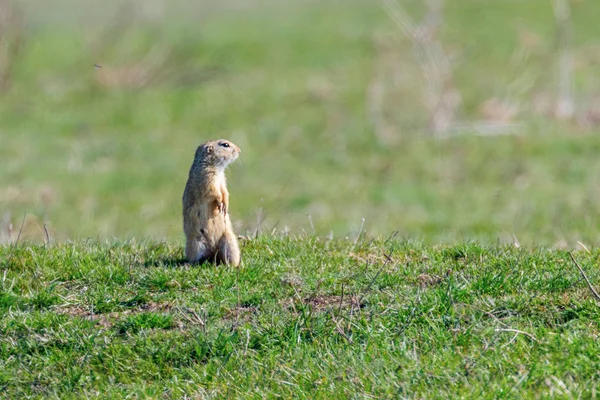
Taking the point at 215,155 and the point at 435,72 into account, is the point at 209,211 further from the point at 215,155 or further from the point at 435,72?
the point at 435,72

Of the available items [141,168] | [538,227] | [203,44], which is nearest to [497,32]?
[203,44]

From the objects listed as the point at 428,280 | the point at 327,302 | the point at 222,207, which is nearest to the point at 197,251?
the point at 222,207

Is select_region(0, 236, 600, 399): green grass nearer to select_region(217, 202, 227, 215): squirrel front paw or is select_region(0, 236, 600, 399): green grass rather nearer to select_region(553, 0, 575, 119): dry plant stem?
select_region(217, 202, 227, 215): squirrel front paw

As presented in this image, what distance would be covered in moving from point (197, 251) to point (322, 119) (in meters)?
13.6

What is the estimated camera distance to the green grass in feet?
20.0

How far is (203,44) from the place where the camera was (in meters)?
25.7

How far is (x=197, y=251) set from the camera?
7844mm

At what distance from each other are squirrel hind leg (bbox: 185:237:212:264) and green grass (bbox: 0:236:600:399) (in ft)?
0.43

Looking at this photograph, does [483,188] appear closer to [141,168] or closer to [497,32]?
[141,168]

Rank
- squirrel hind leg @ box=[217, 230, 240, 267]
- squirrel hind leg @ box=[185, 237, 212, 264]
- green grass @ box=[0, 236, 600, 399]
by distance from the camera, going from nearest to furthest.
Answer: green grass @ box=[0, 236, 600, 399]
squirrel hind leg @ box=[217, 230, 240, 267]
squirrel hind leg @ box=[185, 237, 212, 264]

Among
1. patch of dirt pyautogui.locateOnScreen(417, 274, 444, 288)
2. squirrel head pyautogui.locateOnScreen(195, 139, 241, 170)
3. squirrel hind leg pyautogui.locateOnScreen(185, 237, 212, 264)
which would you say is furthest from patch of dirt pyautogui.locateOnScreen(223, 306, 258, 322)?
squirrel head pyautogui.locateOnScreen(195, 139, 241, 170)

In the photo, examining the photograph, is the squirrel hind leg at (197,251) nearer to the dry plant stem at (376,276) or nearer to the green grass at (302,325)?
the green grass at (302,325)

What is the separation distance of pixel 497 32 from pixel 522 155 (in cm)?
813

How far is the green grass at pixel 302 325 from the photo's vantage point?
240 inches
